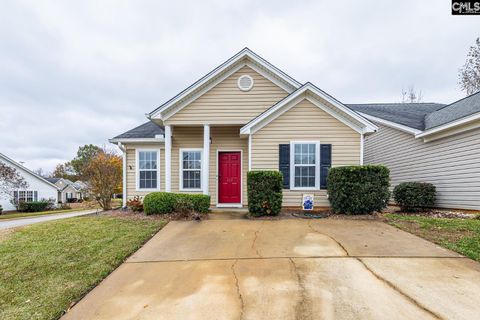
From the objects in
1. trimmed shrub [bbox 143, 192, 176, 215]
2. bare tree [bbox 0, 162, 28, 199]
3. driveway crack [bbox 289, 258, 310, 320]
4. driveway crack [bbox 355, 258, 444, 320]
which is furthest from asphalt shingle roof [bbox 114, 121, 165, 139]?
bare tree [bbox 0, 162, 28, 199]

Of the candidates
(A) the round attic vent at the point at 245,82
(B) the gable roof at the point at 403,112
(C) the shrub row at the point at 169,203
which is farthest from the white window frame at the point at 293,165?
(B) the gable roof at the point at 403,112

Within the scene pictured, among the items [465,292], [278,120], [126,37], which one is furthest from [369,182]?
[126,37]

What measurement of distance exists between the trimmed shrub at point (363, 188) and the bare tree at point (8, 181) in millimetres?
27301

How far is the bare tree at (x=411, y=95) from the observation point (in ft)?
83.7

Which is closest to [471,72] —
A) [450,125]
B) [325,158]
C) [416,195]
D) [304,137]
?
[450,125]

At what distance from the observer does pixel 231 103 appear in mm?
9289

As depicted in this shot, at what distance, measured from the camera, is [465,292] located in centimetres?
288

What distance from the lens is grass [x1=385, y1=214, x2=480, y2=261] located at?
14.4 ft

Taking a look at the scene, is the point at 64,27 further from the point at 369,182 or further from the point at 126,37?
the point at 369,182

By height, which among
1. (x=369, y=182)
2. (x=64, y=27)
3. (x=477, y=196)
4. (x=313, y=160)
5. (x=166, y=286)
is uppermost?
(x=64, y=27)

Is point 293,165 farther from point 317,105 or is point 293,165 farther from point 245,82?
point 245,82

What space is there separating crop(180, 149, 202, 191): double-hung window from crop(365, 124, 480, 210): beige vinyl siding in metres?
8.84

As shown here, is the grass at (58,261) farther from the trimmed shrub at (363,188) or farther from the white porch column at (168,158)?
the trimmed shrub at (363,188)

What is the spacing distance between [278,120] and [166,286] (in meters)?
6.49
